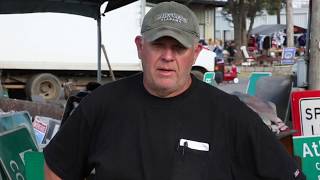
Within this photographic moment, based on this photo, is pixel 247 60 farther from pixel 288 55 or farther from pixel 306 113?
pixel 306 113

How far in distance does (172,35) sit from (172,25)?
44mm

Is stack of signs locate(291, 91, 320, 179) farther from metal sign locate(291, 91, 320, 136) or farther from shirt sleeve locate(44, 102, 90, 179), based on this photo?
shirt sleeve locate(44, 102, 90, 179)

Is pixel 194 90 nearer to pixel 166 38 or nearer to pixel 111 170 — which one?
pixel 166 38

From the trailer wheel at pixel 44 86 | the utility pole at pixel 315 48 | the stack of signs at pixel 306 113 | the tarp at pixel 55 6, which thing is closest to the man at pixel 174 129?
the stack of signs at pixel 306 113

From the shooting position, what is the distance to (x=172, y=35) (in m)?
2.35

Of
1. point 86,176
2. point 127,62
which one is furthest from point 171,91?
point 127,62

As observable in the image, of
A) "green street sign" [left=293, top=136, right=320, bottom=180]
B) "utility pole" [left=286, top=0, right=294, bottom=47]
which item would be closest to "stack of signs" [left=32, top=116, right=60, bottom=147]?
"green street sign" [left=293, top=136, right=320, bottom=180]

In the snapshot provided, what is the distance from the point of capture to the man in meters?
2.38

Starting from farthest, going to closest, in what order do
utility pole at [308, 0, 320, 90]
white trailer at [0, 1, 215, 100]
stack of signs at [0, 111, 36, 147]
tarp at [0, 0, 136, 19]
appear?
white trailer at [0, 1, 215, 100] < tarp at [0, 0, 136, 19] < utility pole at [308, 0, 320, 90] < stack of signs at [0, 111, 36, 147]

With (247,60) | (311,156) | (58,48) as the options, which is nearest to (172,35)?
(311,156)

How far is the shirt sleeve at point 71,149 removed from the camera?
2512mm

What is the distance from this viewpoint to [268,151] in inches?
94.4

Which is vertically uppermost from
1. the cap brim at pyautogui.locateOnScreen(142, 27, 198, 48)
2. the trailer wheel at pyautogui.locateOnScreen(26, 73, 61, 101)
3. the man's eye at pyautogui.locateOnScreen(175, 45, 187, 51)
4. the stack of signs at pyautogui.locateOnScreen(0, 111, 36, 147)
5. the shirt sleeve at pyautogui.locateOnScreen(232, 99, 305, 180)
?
the cap brim at pyautogui.locateOnScreen(142, 27, 198, 48)

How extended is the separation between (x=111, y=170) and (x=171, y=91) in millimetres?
393
